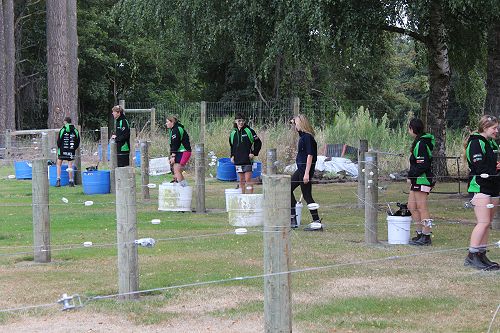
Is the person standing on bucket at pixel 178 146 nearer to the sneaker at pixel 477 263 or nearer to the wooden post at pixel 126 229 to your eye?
the sneaker at pixel 477 263

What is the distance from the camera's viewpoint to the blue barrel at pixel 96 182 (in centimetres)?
1970

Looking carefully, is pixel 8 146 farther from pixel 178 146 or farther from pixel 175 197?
pixel 175 197

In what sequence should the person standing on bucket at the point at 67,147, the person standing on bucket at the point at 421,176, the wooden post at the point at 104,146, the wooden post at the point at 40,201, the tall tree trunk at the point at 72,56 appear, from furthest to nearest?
the tall tree trunk at the point at 72,56 < the wooden post at the point at 104,146 < the person standing on bucket at the point at 67,147 < the person standing on bucket at the point at 421,176 < the wooden post at the point at 40,201

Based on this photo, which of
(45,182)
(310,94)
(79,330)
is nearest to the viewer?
(79,330)

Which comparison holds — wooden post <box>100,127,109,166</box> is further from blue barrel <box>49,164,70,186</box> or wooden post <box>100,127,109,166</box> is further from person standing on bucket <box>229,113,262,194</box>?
person standing on bucket <box>229,113,262,194</box>

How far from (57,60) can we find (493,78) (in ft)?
66.9

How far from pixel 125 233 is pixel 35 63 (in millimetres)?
45235

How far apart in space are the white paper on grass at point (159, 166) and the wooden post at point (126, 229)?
1730cm

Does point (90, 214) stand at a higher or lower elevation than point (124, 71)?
lower

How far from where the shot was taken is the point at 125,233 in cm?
830

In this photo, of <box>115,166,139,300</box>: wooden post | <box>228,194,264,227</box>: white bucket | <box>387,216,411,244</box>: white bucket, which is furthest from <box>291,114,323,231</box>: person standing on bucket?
<box>115,166,139,300</box>: wooden post

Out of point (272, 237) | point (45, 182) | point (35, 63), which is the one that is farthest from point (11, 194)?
point (35, 63)

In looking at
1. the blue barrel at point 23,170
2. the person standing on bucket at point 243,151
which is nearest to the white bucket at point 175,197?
the person standing on bucket at point 243,151

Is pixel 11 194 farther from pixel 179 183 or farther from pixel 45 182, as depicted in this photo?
pixel 45 182
